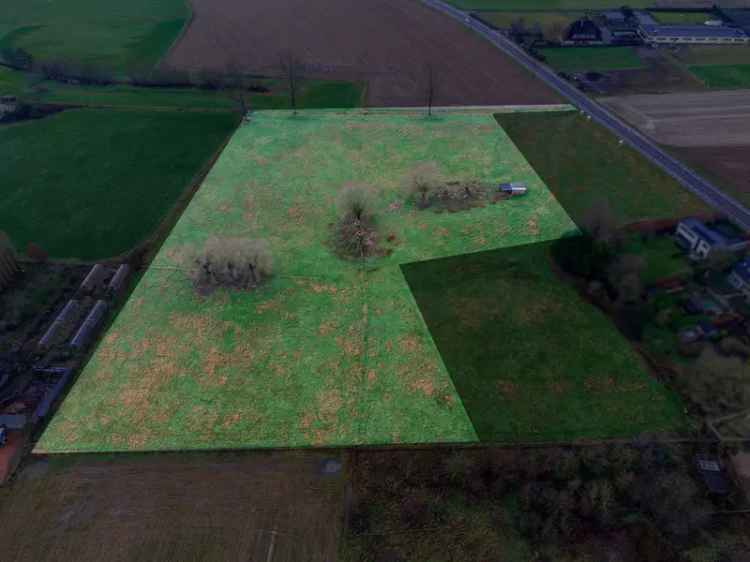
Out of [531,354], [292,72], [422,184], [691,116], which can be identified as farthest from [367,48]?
[531,354]

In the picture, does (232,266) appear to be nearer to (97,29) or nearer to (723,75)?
(723,75)

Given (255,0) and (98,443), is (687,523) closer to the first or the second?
(98,443)

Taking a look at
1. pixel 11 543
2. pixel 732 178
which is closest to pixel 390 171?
pixel 732 178

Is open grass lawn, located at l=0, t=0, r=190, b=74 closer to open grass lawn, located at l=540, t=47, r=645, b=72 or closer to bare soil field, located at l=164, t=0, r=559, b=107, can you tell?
bare soil field, located at l=164, t=0, r=559, b=107

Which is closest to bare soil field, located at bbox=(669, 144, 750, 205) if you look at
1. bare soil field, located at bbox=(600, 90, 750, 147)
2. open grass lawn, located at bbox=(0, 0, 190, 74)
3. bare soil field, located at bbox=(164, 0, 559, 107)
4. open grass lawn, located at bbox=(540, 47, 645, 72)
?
bare soil field, located at bbox=(600, 90, 750, 147)

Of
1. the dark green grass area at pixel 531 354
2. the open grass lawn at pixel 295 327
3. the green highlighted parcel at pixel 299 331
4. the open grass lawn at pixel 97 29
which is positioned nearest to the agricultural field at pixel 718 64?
the open grass lawn at pixel 295 327
